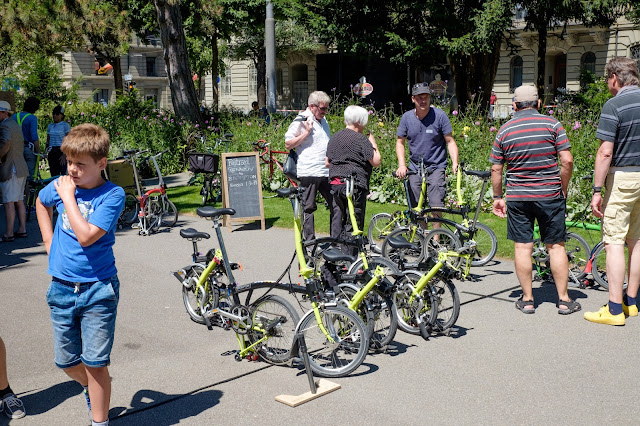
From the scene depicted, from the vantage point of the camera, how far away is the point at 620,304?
6.01 metres

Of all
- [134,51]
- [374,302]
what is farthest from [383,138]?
[134,51]

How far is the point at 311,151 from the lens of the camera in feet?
24.8

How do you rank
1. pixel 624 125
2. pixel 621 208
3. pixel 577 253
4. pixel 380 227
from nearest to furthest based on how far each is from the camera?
1. pixel 624 125
2. pixel 621 208
3. pixel 577 253
4. pixel 380 227

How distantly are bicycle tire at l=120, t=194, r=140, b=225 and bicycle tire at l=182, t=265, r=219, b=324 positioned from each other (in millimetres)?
4996

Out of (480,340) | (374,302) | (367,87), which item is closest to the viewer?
(374,302)

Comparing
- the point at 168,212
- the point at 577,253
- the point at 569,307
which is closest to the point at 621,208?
the point at 569,307

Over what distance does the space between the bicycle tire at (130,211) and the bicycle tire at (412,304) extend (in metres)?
6.27

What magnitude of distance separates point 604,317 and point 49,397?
4.25 metres

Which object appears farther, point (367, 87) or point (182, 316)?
point (367, 87)

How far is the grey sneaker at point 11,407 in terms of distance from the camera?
4324 millimetres

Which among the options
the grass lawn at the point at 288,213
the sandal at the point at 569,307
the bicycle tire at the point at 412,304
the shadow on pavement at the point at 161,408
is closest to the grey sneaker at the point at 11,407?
the shadow on pavement at the point at 161,408

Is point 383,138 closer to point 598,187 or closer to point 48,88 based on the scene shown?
point 598,187

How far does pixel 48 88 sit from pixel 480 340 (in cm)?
2168

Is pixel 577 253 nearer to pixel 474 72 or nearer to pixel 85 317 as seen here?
pixel 85 317
